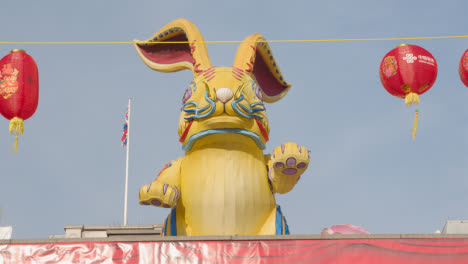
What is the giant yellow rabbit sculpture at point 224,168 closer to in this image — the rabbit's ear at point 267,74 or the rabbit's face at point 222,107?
the rabbit's face at point 222,107

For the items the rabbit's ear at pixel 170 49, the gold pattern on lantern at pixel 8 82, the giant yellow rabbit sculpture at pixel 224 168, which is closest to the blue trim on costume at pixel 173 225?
the giant yellow rabbit sculpture at pixel 224 168

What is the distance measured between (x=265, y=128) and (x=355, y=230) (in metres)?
1.78

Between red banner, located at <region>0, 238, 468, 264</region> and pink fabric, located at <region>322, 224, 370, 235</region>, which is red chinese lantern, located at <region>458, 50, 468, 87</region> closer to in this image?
pink fabric, located at <region>322, 224, 370, 235</region>

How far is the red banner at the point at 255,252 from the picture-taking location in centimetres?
840

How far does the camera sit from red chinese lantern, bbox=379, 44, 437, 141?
10.2 metres

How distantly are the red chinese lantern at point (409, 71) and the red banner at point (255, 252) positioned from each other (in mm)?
2420

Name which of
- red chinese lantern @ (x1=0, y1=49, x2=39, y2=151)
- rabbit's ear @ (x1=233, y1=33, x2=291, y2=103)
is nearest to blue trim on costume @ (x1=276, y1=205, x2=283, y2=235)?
rabbit's ear @ (x1=233, y1=33, x2=291, y2=103)

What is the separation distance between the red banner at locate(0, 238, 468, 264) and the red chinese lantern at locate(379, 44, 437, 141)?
7.94ft

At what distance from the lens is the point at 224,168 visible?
10164mm

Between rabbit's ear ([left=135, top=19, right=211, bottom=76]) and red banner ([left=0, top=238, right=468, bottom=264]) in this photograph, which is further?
rabbit's ear ([left=135, top=19, right=211, bottom=76])

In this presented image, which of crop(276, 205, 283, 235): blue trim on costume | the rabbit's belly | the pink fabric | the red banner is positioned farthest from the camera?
the pink fabric

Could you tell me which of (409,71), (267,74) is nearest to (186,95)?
(267,74)

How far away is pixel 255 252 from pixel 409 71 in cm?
340

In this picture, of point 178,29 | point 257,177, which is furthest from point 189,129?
point 178,29
